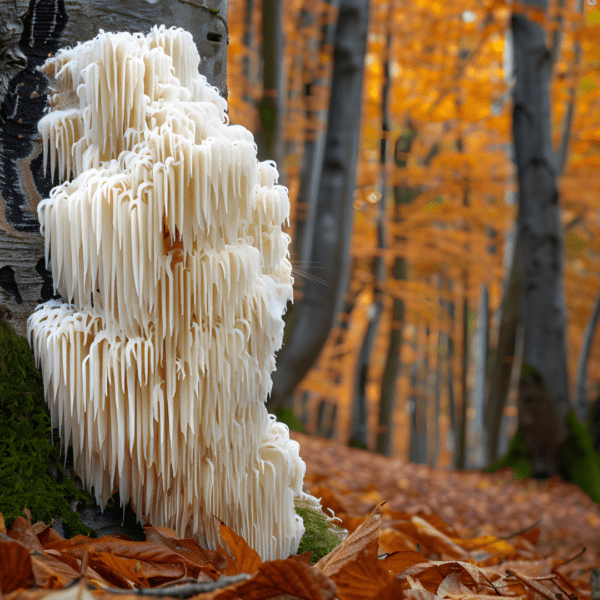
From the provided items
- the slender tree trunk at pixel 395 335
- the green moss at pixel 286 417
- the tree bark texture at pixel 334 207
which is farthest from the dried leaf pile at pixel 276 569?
the slender tree trunk at pixel 395 335

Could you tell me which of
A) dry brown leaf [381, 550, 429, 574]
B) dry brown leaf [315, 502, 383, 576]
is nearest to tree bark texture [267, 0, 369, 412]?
dry brown leaf [381, 550, 429, 574]

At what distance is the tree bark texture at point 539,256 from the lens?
27.4ft

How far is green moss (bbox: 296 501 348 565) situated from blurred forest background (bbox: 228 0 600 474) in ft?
12.5

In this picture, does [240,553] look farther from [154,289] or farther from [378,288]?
[378,288]

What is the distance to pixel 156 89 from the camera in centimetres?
168

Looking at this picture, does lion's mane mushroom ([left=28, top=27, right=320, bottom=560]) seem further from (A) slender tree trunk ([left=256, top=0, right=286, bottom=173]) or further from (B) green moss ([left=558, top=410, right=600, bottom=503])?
(B) green moss ([left=558, top=410, right=600, bottom=503])

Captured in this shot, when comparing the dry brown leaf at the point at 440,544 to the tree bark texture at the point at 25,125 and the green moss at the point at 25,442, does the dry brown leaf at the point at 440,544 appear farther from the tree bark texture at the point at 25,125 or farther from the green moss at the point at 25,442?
the tree bark texture at the point at 25,125

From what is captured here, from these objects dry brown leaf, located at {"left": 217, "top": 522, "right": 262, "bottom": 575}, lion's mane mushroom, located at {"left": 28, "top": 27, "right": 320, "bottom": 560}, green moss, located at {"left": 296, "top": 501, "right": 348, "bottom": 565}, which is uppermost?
lion's mane mushroom, located at {"left": 28, "top": 27, "right": 320, "bottom": 560}

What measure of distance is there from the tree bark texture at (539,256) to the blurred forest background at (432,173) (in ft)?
0.07

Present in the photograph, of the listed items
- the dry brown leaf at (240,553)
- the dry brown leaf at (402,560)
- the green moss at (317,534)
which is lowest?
the green moss at (317,534)

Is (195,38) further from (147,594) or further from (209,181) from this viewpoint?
(147,594)

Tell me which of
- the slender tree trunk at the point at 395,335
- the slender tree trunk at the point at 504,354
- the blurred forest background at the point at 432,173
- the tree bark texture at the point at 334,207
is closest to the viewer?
the tree bark texture at the point at 334,207

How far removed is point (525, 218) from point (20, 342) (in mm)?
8372

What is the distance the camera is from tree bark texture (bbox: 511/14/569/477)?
835 centimetres
